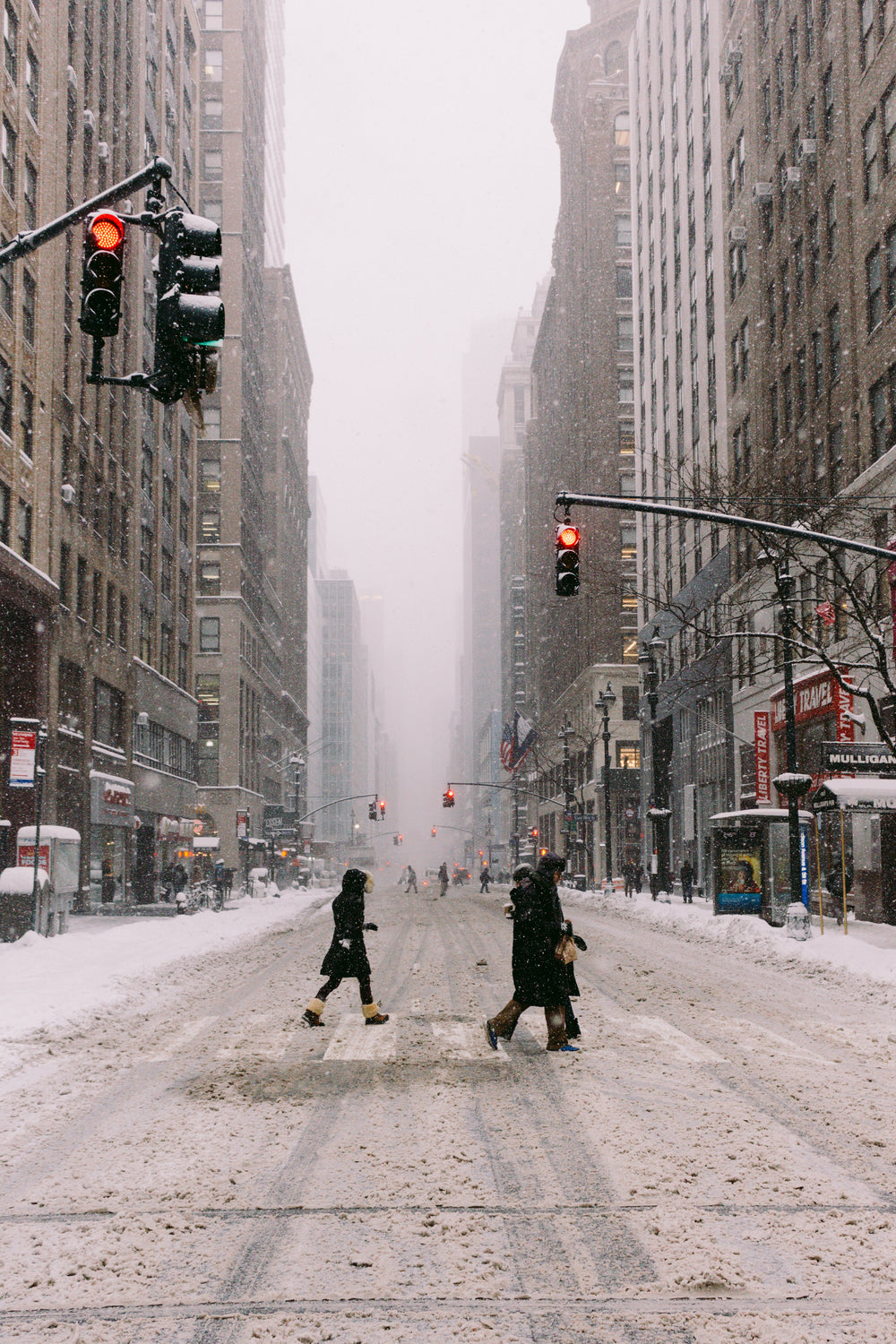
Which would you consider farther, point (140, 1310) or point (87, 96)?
point (87, 96)

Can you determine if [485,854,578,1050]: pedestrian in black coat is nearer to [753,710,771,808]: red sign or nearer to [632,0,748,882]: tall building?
[753,710,771,808]: red sign

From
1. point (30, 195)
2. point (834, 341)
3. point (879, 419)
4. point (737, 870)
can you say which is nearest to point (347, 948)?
point (737, 870)

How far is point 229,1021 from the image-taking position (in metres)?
13.5

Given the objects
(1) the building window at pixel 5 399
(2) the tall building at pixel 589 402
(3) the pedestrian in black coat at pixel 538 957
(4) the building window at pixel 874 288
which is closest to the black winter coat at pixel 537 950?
(3) the pedestrian in black coat at pixel 538 957

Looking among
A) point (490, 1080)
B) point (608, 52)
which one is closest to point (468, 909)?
point (490, 1080)

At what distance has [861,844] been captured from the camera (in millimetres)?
28375

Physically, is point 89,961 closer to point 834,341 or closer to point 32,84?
point 32,84

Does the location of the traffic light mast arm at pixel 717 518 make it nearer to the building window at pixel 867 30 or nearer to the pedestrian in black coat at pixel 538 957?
the pedestrian in black coat at pixel 538 957

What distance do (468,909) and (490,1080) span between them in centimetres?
3436

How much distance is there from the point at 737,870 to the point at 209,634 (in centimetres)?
5960

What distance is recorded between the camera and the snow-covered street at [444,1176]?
16.3 ft

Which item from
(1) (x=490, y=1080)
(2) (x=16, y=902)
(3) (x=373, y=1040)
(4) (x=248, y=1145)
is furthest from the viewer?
(2) (x=16, y=902)

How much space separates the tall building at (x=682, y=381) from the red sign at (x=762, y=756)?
5.99 ft

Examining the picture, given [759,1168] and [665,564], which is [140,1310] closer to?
[759,1168]
